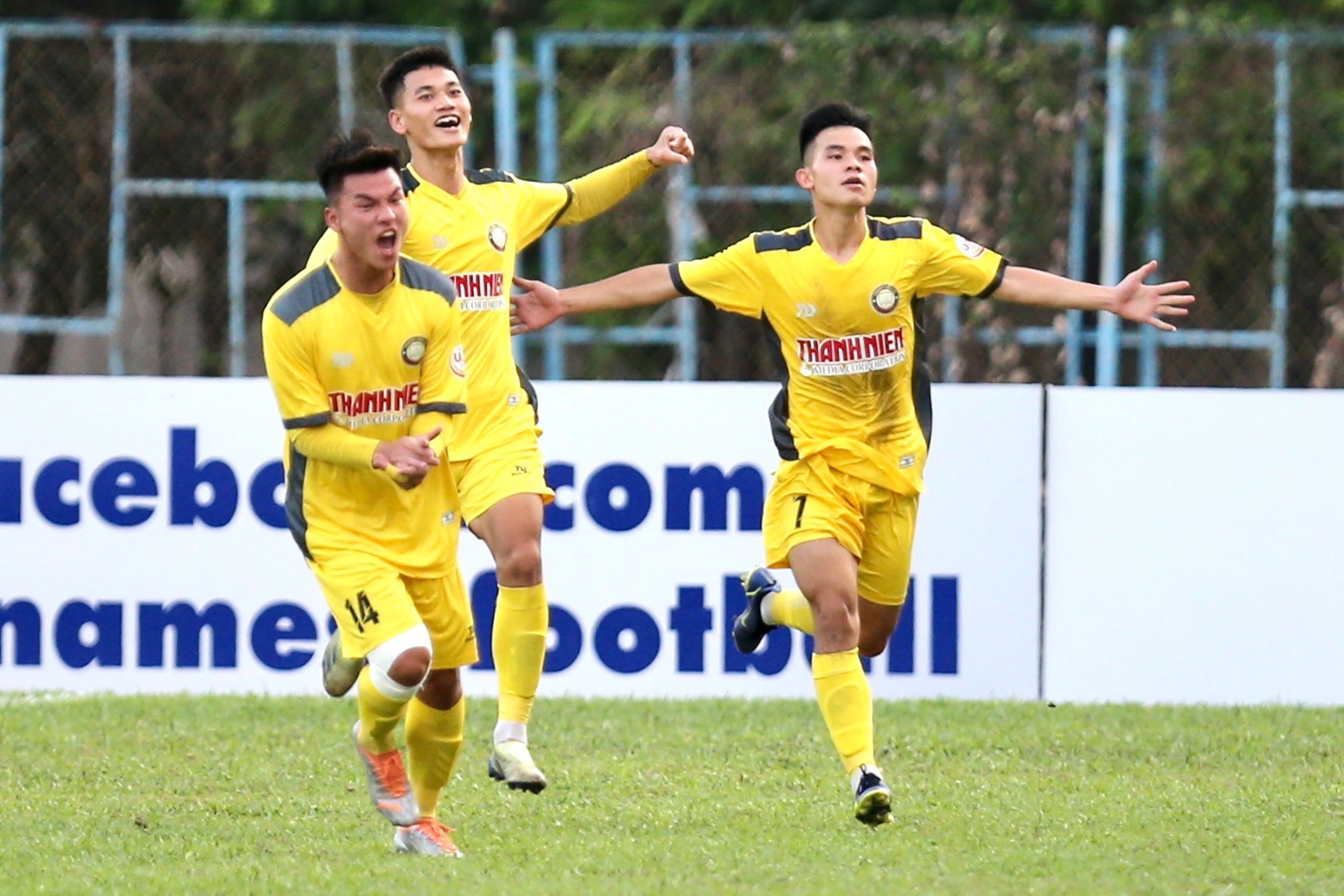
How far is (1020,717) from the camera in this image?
9.58 meters

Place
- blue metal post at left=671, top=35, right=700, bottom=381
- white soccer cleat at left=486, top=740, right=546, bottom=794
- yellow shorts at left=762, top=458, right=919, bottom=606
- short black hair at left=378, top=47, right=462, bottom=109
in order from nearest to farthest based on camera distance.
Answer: white soccer cleat at left=486, top=740, right=546, bottom=794, yellow shorts at left=762, top=458, right=919, bottom=606, short black hair at left=378, top=47, right=462, bottom=109, blue metal post at left=671, top=35, right=700, bottom=381

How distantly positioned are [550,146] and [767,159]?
4.39ft

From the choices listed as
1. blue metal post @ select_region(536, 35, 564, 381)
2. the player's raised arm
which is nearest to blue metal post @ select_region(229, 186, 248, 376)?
blue metal post @ select_region(536, 35, 564, 381)

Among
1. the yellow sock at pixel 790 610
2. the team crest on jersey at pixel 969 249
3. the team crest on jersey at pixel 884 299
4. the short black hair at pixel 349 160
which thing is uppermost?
the short black hair at pixel 349 160

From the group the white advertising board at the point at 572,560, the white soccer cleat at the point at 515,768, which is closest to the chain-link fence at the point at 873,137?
the white advertising board at the point at 572,560

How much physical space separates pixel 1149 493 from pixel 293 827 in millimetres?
4471

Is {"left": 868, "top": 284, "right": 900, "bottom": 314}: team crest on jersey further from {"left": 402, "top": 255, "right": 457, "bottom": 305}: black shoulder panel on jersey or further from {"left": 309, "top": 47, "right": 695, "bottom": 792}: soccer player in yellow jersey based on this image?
{"left": 402, "top": 255, "right": 457, "bottom": 305}: black shoulder panel on jersey

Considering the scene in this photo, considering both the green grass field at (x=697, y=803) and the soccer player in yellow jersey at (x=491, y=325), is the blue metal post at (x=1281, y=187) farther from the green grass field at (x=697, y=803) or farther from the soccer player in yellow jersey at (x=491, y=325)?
the soccer player in yellow jersey at (x=491, y=325)

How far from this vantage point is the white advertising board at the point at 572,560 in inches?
396

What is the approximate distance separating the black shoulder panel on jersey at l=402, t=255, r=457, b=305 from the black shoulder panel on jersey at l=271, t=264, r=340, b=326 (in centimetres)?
23

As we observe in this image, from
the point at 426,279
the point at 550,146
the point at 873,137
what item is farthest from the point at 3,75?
the point at 426,279

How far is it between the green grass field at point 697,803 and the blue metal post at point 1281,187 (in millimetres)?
4189

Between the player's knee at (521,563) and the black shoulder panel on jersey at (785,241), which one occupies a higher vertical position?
the black shoulder panel on jersey at (785,241)

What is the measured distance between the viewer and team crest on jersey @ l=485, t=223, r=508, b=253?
8098 millimetres
